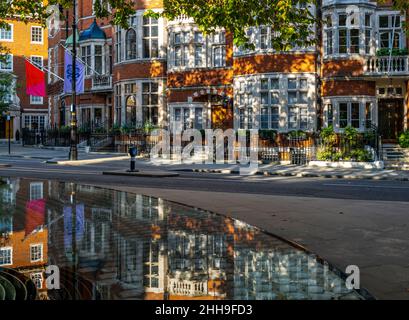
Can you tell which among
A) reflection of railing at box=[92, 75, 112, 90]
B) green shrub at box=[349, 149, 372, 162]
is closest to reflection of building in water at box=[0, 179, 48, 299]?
green shrub at box=[349, 149, 372, 162]

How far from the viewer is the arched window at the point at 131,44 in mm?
35344

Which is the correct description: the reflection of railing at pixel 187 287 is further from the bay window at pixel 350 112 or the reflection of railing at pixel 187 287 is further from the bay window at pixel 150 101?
the bay window at pixel 150 101

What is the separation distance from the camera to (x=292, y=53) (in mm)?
28562

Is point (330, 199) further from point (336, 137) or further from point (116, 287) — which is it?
point (336, 137)

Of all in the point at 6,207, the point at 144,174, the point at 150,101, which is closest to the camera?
the point at 6,207

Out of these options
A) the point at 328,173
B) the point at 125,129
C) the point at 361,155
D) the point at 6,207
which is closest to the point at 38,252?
the point at 6,207

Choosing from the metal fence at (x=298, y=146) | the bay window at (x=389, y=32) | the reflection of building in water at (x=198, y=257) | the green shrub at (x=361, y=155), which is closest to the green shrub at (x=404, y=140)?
the metal fence at (x=298, y=146)

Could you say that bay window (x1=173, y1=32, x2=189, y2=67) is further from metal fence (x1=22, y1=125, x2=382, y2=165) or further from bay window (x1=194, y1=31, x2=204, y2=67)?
metal fence (x1=22, y1=125, x2=382, y2=165)

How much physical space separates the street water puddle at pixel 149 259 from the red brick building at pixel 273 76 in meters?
20.0

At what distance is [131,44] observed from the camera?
3547cm

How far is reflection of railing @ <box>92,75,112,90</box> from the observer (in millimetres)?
39781

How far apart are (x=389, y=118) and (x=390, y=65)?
10.6ft

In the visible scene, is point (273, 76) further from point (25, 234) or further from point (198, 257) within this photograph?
point (198, 257)

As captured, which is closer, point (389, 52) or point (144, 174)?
point (144, 174)
